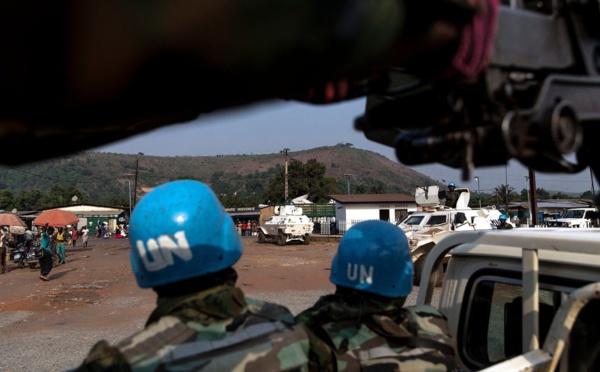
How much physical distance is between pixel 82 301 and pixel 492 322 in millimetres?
10923

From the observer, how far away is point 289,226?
29.0 m

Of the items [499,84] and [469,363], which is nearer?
[499,84]

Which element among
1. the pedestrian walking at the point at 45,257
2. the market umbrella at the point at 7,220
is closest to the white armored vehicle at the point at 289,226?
the market umbrella at the point at 7,220

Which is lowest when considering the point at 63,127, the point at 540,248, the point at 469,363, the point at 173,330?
the point at 469,363

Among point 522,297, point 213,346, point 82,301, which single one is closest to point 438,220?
point 82,301

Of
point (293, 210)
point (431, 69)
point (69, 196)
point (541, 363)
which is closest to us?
point (431, 69)

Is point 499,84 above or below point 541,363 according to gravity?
above

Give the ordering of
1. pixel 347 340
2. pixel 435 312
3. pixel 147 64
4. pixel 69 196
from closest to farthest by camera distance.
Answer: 1. pixel 147 64
2. pixel 347 340
3. pixel 435 312
4. pixel 69 196

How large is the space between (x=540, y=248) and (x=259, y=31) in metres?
2.06

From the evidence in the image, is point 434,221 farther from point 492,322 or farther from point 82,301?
point 492,322

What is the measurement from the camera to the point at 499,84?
111 cm

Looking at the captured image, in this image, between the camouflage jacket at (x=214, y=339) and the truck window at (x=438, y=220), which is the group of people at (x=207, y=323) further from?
the truck window at (x=438, y=220)

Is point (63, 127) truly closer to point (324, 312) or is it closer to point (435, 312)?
point (324, 312)

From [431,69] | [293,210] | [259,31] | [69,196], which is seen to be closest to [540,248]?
[431,69]
